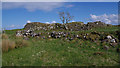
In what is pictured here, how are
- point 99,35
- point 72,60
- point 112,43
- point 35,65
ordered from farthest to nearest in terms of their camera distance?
point 99,35 → point 112,43 → point 72,60 → point 35,65

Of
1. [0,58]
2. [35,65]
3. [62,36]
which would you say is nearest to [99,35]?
[62,36]

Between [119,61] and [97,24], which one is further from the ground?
[97,24]

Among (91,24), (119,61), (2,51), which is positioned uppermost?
(91,24)

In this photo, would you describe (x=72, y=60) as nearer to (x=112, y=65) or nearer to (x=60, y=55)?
(x=60, y=55)

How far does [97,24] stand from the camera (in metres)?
25.0

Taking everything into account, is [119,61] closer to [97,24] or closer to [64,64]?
[64,64]

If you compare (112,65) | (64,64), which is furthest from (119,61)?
(64,64)

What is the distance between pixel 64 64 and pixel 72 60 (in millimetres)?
857

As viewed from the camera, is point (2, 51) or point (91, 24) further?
point (91, 24)

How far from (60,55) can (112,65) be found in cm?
356

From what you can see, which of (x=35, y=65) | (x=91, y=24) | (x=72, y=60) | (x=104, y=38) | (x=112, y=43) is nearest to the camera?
(x=35, y=65)

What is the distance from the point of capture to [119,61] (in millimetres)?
7906

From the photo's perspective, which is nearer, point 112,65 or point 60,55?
point 112,65

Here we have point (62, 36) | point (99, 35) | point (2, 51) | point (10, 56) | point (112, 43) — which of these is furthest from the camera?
point (62, 36)
